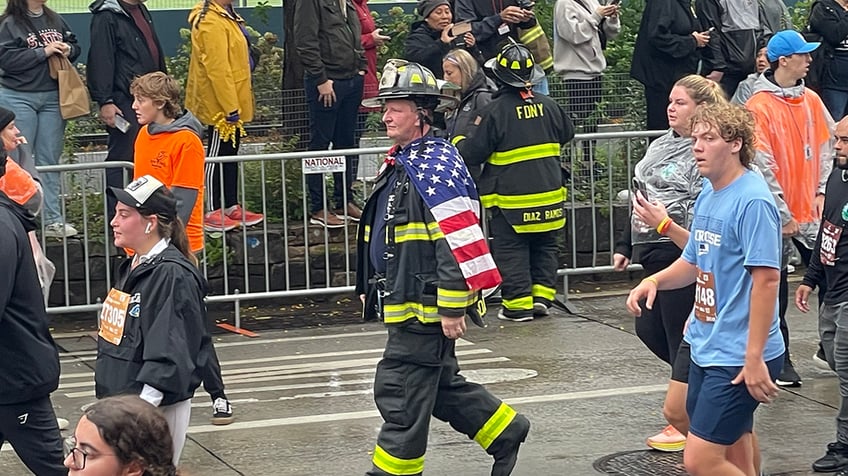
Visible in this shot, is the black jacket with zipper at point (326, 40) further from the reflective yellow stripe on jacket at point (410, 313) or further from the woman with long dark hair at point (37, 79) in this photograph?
the reflective yellow stripe on jacket at point (410, 313)

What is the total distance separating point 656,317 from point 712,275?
1.47 meters

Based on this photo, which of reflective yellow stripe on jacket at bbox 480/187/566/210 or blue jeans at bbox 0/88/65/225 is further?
reflective yellow stripe on jacket at bbox 480/187/566/210

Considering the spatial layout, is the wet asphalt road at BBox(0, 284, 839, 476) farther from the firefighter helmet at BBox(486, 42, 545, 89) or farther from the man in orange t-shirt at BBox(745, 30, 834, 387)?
the firefighter helmet at BBox(486, 42, 545, 89)

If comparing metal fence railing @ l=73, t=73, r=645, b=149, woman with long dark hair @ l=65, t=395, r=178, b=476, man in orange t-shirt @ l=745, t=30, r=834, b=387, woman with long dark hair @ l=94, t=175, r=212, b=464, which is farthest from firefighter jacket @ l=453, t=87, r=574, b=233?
woman with long dark hair @ l=65, t=395, r=178, b=476

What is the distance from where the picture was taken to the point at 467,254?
639cm

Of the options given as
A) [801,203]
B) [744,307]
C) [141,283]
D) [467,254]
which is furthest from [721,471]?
[801,203]

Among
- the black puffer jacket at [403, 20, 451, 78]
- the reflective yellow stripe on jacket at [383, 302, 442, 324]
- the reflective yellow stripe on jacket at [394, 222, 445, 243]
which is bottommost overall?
the reflective yellow stripe on jacket at [383, 302, 442, 324]

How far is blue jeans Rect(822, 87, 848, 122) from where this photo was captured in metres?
13.1

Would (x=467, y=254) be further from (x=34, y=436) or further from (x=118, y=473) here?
(x=118, y=473)

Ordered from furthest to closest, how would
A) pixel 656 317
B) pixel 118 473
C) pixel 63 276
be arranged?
pixel 63 276 → pixel 656 317 → pixel 118 473

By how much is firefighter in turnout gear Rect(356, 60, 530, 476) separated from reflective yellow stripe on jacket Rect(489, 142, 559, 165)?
3.87 metres

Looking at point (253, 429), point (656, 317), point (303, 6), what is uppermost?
point (303, 6)

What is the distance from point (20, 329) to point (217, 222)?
5.14 metres

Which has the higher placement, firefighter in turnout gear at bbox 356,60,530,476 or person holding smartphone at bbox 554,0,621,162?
person holding smartphone at bbox 554,0,621,162
